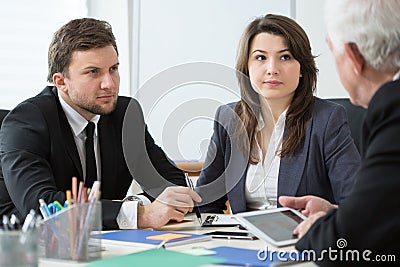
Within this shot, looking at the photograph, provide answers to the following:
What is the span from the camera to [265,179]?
2.31 metres

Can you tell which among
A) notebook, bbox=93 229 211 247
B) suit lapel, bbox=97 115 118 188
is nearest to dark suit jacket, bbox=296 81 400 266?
notebook, bbox=93 229 211 247

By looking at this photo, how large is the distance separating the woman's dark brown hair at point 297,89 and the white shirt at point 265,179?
0.11 feet

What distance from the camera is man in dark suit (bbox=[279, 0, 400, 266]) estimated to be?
3.57 feet

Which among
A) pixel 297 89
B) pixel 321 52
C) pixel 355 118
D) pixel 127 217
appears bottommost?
pixel 127 217

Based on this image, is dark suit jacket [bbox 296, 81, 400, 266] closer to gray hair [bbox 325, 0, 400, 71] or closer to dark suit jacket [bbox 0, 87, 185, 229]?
gray hair [bbox 325, 0, 400, 71]

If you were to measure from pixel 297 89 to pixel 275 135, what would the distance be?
0.22 m

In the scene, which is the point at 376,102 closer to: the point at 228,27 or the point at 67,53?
the point at 67,53

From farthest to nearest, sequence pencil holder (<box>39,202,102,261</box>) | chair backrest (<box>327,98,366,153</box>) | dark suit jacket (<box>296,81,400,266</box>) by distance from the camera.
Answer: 1. chair backrest (<box>327,98,366,153</box>)
2. pencil holder (<box>39,202,102,261</box>)
3. dark suit jacket (<box>296,81,400,266</box>)

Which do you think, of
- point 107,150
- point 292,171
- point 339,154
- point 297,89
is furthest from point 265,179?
point 107,150

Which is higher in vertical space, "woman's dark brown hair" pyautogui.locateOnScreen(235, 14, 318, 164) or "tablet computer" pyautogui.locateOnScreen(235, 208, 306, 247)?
"woman's dark brown hair" pyautogui.locateOnScreen(235, 14, 318, 164)

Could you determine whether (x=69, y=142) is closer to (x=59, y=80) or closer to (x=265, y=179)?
(x=59, y=80)

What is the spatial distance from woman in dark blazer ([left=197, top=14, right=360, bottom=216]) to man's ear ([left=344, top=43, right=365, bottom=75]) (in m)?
0.93

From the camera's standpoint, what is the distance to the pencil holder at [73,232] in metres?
1.31

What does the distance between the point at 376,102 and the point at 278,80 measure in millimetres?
1233
